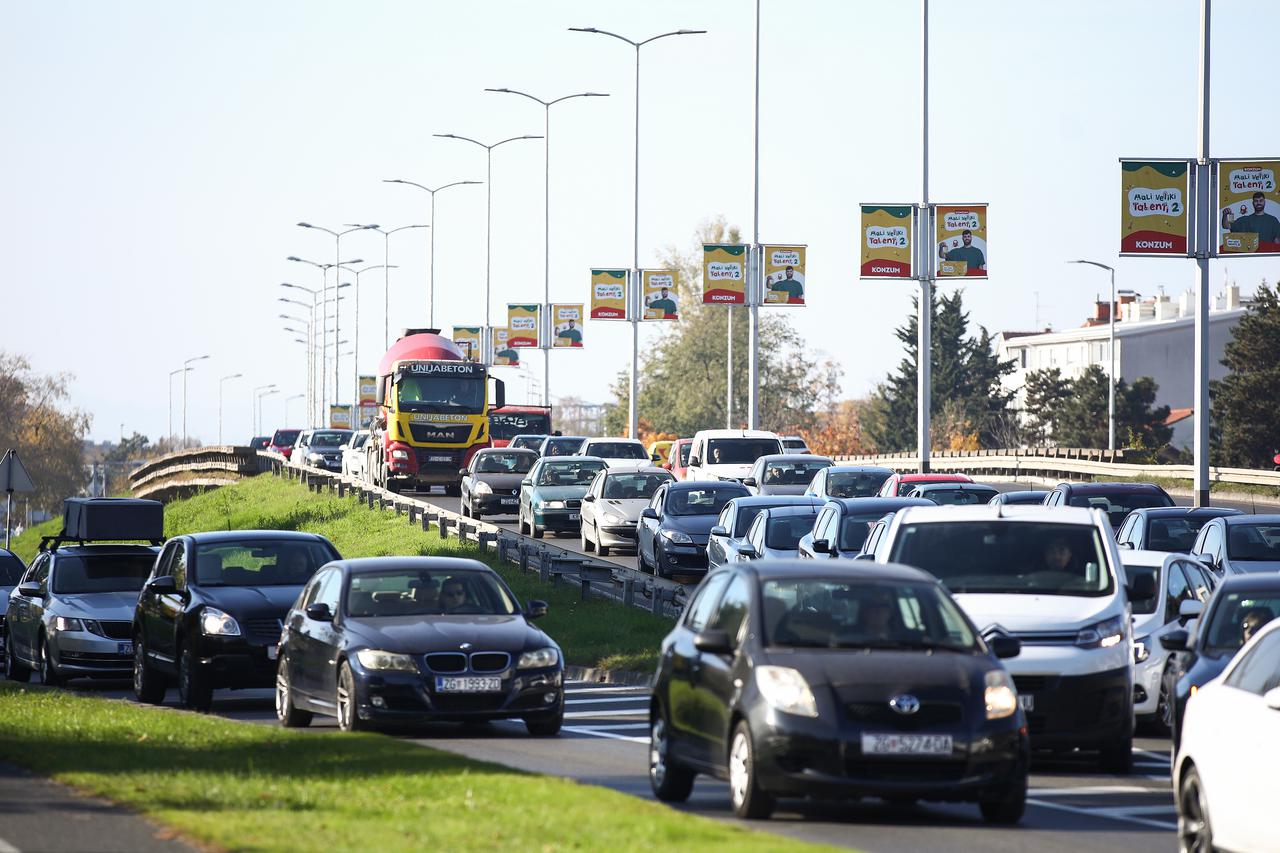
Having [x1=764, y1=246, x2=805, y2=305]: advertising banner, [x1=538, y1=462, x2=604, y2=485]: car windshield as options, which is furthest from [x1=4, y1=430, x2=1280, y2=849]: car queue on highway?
[x1=764, y1=246, x2=805, y2=305]: advertising banner

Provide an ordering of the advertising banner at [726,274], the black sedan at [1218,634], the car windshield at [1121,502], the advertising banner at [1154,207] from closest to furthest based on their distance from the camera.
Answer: the black sedan at [1218,634]
the car windshield at [1121,502]
the advertising banner at [1154,207]
the advertising banner at [726,274]

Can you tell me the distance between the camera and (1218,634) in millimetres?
15516

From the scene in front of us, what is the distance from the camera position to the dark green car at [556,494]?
4428cm

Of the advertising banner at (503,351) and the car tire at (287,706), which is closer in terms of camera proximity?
the car tire at (287,706)

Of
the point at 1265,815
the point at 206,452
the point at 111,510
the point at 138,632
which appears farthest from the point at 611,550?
the point at 206,452

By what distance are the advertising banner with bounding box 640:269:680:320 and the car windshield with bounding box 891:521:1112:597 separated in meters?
51.3

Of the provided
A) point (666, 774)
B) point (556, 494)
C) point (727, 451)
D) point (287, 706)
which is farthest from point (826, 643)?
point (727, 451)

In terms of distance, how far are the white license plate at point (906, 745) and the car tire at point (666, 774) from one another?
1.69 meters

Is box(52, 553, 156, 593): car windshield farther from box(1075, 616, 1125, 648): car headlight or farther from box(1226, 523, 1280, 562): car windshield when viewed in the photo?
box(1075, 616, 1125, 648): car headlight

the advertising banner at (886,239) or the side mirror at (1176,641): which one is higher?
the advertising banner at (886,239)

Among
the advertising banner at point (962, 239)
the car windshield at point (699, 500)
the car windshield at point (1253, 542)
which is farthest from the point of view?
the advertising banner at point (962, 239)

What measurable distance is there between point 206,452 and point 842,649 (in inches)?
2894

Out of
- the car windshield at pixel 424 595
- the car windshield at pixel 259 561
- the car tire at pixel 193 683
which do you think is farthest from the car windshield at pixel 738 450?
the car windshield at pixel 424 595

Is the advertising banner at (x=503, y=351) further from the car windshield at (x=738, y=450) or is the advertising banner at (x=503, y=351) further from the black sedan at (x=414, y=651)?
the black sedan at (x=414, y=651)
